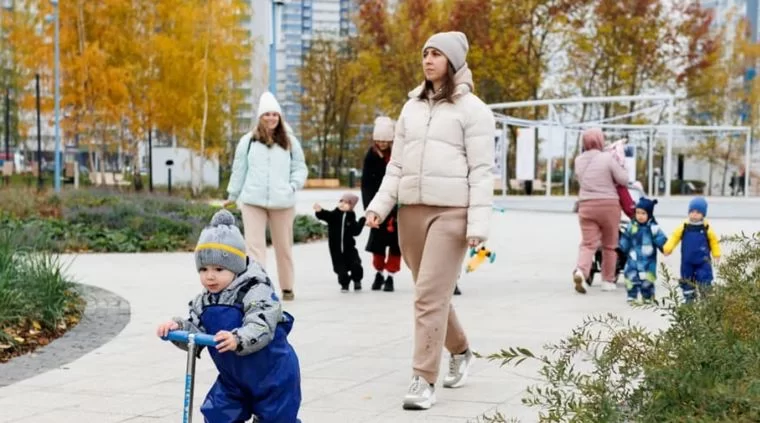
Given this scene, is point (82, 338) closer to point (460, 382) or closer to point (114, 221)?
point (460, 382)

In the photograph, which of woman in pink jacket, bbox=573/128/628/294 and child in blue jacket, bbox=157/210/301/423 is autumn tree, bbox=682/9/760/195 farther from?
child in blue jacket, bbox=157/210/301/423

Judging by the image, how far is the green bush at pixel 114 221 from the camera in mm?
15969

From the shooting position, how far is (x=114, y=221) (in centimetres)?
1706

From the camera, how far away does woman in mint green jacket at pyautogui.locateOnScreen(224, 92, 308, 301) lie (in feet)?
32.0

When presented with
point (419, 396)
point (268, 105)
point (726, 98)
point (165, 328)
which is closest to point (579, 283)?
point (268, 105)

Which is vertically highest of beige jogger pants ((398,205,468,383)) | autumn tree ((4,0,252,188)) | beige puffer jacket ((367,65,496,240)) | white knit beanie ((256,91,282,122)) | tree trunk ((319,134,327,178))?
autumn tree ((4,0,252,188))

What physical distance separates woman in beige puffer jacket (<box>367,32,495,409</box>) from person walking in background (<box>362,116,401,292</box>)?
4.27 m

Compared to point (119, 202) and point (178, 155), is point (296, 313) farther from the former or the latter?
point (178, 155)

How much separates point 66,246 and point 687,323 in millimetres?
13044

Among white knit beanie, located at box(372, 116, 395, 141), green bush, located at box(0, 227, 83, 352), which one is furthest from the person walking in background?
green bush, located at box(0, 227, 83, 352)

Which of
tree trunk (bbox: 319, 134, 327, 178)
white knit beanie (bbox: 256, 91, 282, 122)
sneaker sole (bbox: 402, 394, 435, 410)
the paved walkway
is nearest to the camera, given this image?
sneaker sole (bbox: 402, 394, 435, 410)

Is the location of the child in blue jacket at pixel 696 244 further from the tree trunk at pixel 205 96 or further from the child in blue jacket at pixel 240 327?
the tree trunk at pixel 205 96

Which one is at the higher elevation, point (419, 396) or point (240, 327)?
point (240, 327)

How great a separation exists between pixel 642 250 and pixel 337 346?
3.67 meters
